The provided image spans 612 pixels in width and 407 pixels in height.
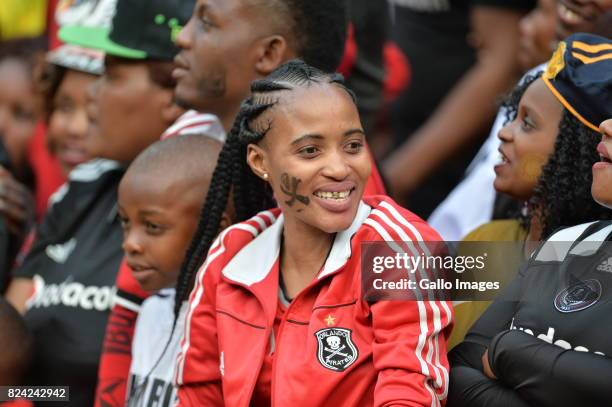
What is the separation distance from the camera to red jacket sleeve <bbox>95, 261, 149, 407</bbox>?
4.26 meters

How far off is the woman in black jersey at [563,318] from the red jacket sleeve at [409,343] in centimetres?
9

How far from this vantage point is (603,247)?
3.14 metres

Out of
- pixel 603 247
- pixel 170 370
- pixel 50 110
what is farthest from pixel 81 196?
pixel 603 247

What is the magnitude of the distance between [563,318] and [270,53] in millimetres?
1700

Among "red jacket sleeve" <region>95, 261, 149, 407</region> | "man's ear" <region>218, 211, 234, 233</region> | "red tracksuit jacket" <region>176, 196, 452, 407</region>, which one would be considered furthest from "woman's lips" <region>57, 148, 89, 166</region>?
"red tracksuit jacket" <region>176, 196, 452, 407</region>

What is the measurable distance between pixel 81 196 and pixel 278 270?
1797mm

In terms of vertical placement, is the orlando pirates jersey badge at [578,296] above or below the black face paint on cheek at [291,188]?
below

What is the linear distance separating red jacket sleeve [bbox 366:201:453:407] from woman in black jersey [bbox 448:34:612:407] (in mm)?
87

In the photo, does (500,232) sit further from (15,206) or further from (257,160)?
(15,206)

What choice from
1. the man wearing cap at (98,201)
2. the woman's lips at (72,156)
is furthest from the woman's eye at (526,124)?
the woman's lips at (72,156)

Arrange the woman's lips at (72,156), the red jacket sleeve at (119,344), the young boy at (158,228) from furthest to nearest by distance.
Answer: the woman's lips at (72,156), the red jacket sleeve at (119,344), the young boy at (158,228)

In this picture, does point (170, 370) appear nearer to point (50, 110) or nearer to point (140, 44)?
point (140, 44)

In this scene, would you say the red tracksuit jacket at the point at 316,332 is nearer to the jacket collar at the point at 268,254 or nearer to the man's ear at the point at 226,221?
the jacket collar at the point at 268,254

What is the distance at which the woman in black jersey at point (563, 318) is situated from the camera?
2904mm
